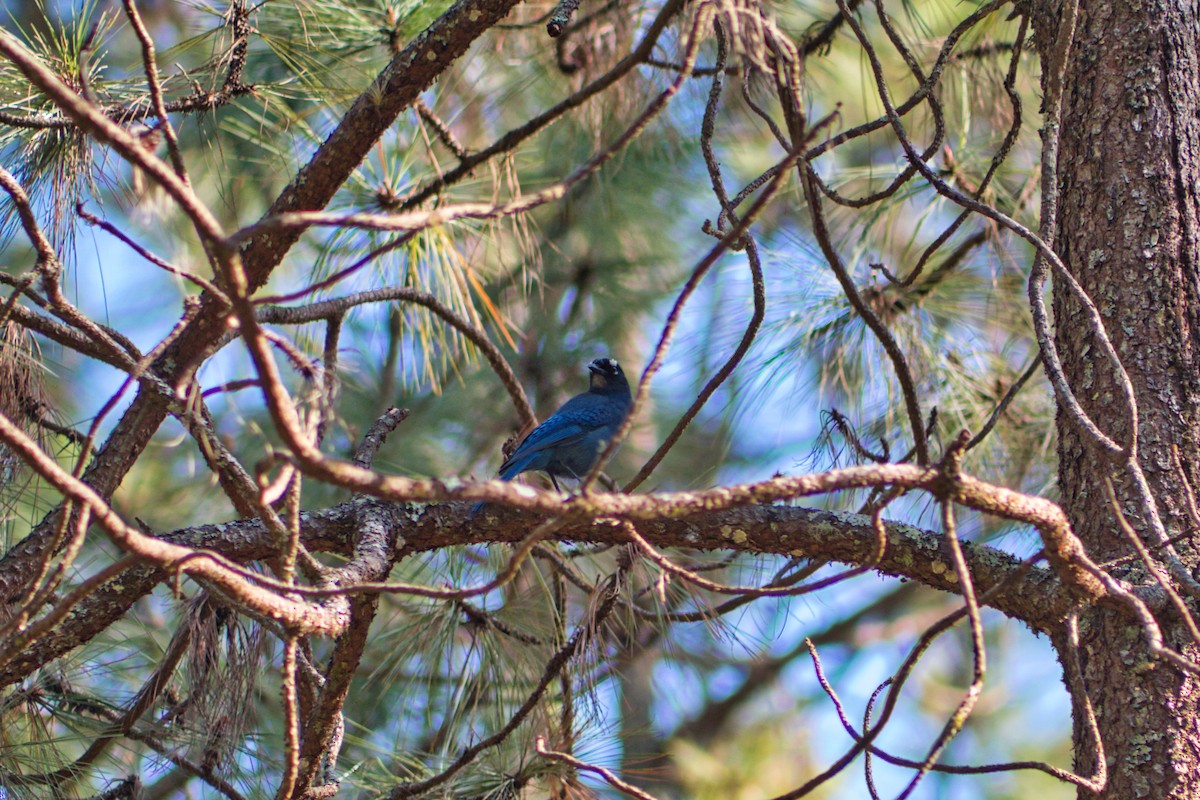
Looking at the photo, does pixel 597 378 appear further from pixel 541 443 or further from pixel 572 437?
pixel 541 443

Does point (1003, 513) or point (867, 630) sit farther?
point (867, 630)

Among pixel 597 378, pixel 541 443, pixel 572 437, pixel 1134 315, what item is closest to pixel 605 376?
pixel 597 378

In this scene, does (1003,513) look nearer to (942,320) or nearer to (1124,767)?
(1124,767)

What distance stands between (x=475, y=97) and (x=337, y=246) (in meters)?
1.08

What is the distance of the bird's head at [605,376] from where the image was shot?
4.45 m

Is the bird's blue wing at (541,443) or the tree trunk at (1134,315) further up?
the bird's blue wing at (541,443)

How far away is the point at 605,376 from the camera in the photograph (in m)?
4.48

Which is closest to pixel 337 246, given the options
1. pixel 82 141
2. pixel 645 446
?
pixel 82 141

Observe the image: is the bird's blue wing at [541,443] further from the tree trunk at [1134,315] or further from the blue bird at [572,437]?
the tree trunk at [1134,315]

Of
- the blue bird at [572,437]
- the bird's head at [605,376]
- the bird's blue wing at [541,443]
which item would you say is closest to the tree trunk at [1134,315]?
the blue bird at [572,437]

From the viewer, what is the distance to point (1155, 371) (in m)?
2.09

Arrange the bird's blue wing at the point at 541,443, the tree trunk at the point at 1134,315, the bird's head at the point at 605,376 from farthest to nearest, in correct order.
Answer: the bird's head at the point at 605,376
the bird's blue wing at the point at 541,443
the tree trunk at the point at 1134,315

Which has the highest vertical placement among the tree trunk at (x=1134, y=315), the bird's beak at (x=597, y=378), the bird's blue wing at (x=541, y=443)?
the bird's beak at (x=597, y=378)

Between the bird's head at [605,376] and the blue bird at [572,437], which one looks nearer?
the blue bird at [572,437]
